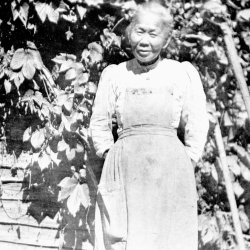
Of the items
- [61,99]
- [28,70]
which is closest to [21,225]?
[61,99]

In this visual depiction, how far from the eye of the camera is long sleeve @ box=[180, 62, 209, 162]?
253cm

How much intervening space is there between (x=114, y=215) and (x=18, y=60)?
1.33m

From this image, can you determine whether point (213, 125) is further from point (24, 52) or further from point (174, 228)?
point (24, 52)

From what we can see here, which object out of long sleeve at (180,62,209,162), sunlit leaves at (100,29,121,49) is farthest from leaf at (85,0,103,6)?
long sleeve at (180,62,209,162)

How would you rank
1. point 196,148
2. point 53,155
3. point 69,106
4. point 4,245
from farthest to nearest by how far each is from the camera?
1. point 4,245
2. point 53,155
3. point 69,106
4. point 196,148

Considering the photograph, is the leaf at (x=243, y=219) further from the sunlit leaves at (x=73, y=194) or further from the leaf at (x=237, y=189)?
the sunlit leaves at (x=73, y=194)

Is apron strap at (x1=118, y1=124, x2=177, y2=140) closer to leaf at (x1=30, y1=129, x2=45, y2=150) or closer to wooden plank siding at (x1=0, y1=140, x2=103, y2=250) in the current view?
leaf at (x1=30, y1=129, x2=45, y2=150)

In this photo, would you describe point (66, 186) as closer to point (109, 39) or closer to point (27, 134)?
point (27, 134)

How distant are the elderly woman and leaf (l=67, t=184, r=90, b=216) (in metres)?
0.54

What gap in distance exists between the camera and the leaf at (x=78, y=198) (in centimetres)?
309

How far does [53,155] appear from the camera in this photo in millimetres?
3258

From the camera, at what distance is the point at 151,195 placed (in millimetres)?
2385

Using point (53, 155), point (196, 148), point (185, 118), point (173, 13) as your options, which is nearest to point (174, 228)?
point (196, 148)

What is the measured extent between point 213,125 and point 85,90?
0.95 meters
